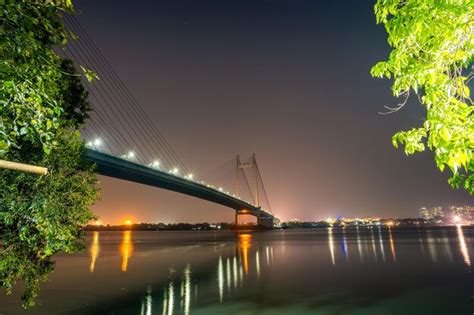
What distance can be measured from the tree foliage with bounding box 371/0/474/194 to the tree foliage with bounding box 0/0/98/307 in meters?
3.25

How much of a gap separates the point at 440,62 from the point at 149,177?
4664cm

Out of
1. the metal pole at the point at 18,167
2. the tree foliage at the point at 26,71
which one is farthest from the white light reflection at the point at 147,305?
the metal pole at the point at 18,167

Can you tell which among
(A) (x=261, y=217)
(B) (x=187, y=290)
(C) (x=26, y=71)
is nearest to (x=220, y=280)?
(B) (x=187, y=290)

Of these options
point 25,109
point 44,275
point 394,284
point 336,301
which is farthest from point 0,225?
point 394,284

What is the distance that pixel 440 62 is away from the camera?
2.33m

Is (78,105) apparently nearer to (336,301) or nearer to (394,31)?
(394,31)

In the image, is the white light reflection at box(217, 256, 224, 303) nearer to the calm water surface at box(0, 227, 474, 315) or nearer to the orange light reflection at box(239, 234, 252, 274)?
the calm water surface at box(0, 227, 474, 315)

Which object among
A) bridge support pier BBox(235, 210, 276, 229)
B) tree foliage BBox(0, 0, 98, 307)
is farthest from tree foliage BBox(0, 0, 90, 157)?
bridge support pier BBox(235, 210, 276, 229)

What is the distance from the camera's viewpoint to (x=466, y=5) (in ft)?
6.72

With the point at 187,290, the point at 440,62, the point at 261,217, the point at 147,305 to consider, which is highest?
the point at 261,217

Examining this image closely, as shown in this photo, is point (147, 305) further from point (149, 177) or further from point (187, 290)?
point (149, 177)

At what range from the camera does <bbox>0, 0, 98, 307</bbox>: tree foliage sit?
305 centimetres

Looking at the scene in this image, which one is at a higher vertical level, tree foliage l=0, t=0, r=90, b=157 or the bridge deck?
the bridge deck

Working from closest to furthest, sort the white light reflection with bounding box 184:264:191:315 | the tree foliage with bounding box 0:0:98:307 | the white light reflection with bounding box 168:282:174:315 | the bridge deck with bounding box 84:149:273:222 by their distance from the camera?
1. the tree foliage with bounding box 0:0:98:307
2. the white light reflection with bounding box 168:282:174:315
3. the white light reflection with bounding box 184:264:191:315
4. the bridge deck with bounding box 84:149:273:222
